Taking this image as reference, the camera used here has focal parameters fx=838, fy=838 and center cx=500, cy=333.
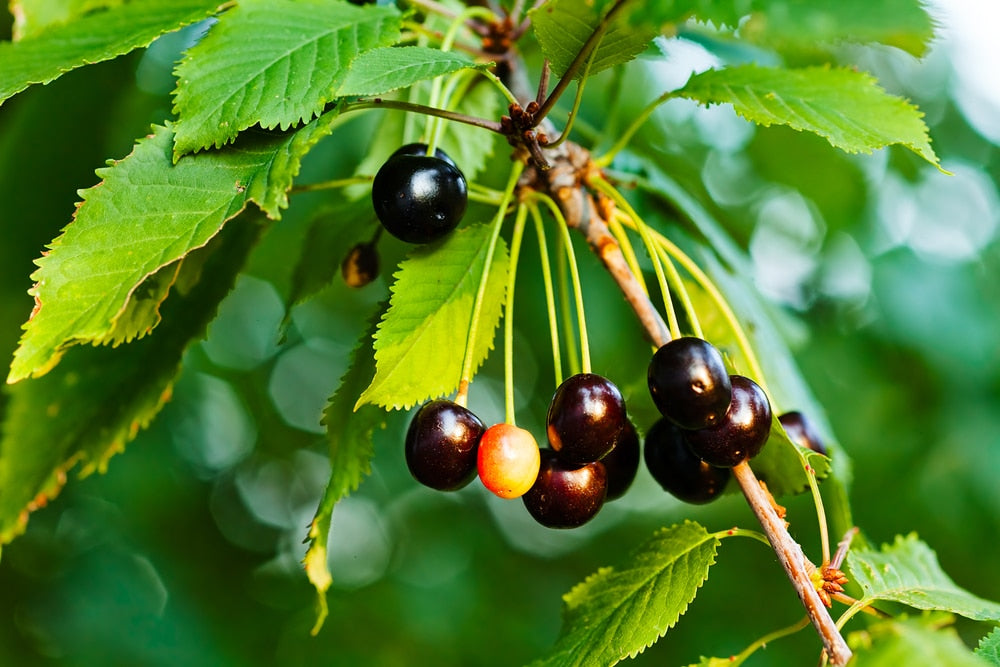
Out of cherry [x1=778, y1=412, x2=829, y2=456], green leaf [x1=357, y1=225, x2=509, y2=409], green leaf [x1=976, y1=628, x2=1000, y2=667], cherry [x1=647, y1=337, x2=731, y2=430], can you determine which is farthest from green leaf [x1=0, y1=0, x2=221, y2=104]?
green leaf [x1=976, y1=628, x2=1000, y2=667]

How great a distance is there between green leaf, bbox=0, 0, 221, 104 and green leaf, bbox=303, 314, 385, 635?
525 mm

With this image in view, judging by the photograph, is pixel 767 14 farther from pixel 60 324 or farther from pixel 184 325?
pixel 184 325

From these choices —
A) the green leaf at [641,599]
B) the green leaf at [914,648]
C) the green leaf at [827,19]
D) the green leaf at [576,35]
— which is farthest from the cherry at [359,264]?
the green leaf at [914,648]

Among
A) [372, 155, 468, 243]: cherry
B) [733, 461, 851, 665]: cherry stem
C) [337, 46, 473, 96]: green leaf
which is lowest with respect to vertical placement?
[733, 461, 851, 665]: cherry stem

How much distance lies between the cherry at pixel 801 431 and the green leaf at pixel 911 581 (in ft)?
0.56

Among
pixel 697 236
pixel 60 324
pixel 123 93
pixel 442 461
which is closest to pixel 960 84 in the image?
pixel 697 236

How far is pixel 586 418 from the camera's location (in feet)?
3.41

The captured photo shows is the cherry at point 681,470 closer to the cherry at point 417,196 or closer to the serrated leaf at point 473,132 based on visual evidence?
the cherry at point 417,196

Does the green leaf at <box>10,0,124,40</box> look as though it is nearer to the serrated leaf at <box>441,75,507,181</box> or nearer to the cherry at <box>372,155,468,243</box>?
the serrated leaf at <box>441,75,507,181</box>

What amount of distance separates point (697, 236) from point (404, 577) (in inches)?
155

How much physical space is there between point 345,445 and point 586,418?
1.49 feet

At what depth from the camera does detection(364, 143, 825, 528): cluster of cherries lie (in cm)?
103

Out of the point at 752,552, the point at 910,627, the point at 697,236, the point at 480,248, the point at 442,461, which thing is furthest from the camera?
the point at 752,552

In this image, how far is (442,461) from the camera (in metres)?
1.09
